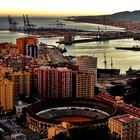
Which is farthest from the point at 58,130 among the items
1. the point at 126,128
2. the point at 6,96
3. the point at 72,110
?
the point at 6,96

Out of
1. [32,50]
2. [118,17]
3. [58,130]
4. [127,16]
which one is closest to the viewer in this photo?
[58,130]

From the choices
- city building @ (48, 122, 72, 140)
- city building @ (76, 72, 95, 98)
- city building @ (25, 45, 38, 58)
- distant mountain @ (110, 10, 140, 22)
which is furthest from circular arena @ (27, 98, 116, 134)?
distant mountain @ (110, 10, 140, 22)

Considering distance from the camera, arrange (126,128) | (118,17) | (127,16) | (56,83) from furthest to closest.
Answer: (118,17)
(127,16)
(56,83)
(126,128)

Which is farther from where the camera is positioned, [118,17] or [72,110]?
[118,17]

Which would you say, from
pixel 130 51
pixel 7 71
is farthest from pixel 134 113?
pixel 130 51

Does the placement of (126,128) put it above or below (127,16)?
below

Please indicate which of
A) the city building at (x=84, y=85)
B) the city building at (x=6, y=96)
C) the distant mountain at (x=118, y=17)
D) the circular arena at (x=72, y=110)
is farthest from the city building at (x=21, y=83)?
the distant mountain at (x=118, y=17)

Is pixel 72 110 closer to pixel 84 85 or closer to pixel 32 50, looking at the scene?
pixel 84 85

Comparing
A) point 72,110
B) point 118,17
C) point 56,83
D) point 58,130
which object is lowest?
point 72,110

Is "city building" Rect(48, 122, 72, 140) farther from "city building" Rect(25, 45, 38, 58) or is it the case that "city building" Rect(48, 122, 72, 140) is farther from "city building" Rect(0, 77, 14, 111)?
"city building" Rect(25, 45, 38, 58)
